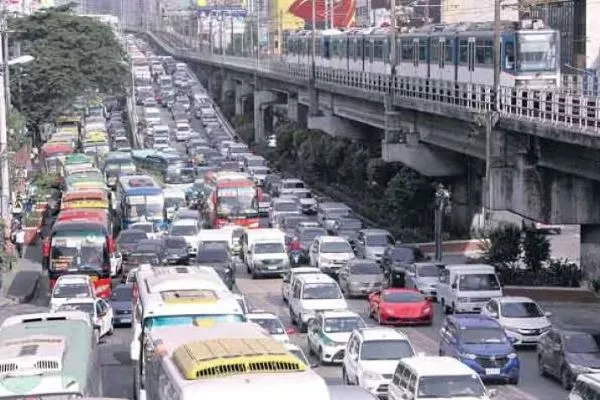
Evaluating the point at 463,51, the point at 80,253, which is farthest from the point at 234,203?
the point at 80,253

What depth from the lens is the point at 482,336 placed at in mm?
28828

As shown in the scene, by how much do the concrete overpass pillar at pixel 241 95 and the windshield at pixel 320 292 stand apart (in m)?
100

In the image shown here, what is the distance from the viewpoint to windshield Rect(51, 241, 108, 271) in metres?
40.2

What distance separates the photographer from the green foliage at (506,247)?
144ft

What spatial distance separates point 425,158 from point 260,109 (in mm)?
59424

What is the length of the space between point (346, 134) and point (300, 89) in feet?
48.6

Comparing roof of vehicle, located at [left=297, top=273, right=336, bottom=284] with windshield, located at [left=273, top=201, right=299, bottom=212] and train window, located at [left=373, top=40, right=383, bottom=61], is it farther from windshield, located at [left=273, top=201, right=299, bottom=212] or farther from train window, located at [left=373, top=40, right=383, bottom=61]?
train window, located at [left=373, top=40, right=383, bottom=61]

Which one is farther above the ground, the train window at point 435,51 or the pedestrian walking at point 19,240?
the train window at point 435,51

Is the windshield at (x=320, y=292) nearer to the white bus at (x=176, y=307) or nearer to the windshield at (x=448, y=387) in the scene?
the white bus at (x=176, y=307)

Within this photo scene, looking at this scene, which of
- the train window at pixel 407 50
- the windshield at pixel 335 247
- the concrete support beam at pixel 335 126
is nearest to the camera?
the windshield at pixel 335 247

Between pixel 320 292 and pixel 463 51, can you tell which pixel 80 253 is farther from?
pixel 463 51

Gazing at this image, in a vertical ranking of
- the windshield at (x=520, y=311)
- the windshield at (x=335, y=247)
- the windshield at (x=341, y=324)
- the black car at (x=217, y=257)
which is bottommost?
the windshield at (x=335, y=247)

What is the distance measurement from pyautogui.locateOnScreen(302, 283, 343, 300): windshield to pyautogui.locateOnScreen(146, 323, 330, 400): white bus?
19.5 meters

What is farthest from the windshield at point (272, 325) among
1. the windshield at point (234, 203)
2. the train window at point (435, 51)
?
the train window at point (435, 51)
